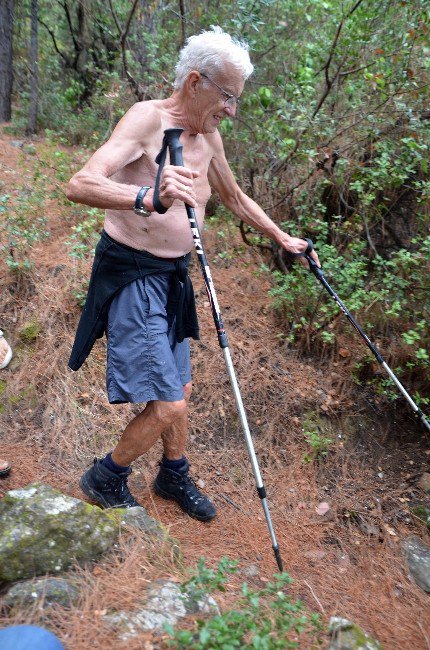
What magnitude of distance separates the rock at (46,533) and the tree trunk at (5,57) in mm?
9112

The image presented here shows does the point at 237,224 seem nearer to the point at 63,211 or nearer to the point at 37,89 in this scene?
the point at 63,211

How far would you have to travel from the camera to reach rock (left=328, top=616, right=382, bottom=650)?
80.6 inches

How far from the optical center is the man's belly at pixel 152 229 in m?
2.67

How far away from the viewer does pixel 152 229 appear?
2686mm

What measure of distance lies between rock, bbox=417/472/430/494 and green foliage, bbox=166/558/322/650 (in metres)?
1.73

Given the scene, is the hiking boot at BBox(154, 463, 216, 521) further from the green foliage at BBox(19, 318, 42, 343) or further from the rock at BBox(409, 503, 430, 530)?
the green foliage at BBox(19, 318, 42, 343)

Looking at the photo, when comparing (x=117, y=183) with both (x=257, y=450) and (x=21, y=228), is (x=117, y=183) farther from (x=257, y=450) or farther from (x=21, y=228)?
(x=21, y=228)

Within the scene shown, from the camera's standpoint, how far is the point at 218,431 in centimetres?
396

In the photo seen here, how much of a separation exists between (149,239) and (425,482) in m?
2.56

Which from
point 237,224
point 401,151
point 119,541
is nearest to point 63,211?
point 237,224

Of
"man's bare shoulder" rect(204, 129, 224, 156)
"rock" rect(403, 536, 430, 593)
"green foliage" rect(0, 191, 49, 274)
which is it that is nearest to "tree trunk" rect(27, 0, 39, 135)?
"green foliage" rect(0, 191, 49, 274)

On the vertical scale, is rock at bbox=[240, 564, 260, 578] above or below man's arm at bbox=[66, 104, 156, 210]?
below

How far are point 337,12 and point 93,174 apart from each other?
14.9ft

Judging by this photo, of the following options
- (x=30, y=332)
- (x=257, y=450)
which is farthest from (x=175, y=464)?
(x=30, y=332)
